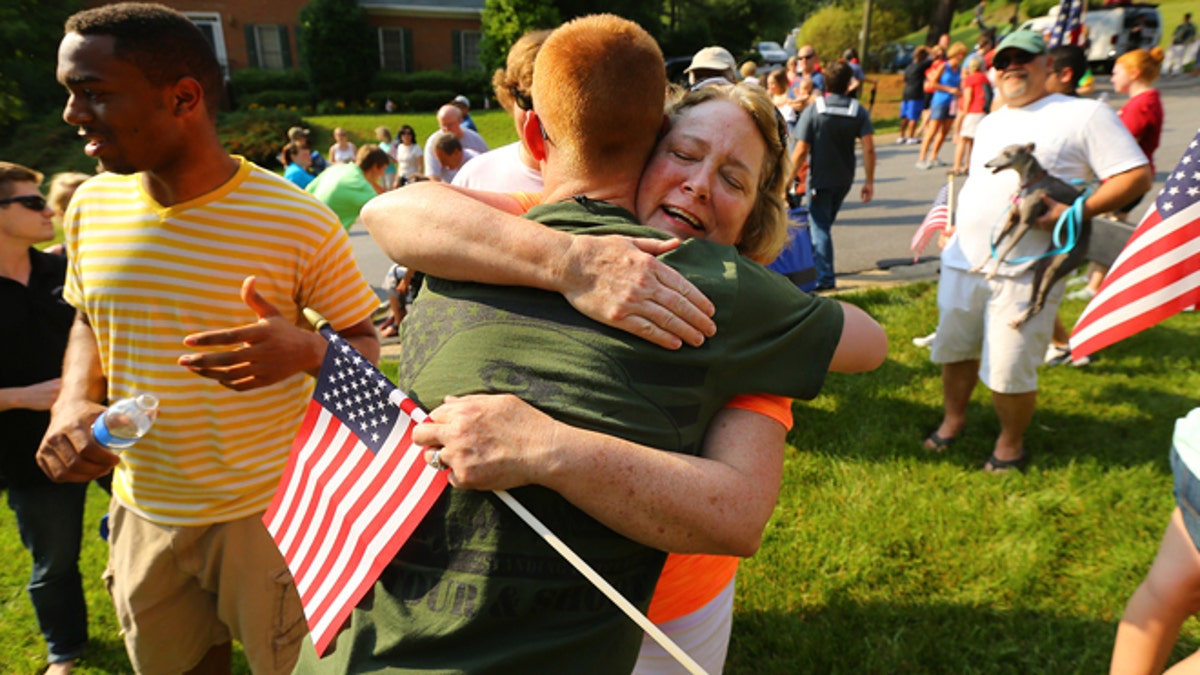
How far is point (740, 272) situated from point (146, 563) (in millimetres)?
2114

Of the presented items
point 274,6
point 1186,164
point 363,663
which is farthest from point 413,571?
point 274,6

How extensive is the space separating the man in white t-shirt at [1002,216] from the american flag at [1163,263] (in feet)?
4.08

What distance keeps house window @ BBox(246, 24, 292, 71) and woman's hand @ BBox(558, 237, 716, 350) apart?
37.0 m

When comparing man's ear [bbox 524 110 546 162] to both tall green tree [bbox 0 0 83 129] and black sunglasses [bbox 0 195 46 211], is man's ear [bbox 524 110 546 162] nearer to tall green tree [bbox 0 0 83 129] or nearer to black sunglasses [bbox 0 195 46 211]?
black sunglasses [bbox 0 195 46 211]

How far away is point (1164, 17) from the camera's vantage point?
1348 inches

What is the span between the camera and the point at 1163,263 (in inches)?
108

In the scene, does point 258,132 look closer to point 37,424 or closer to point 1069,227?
point 37,424

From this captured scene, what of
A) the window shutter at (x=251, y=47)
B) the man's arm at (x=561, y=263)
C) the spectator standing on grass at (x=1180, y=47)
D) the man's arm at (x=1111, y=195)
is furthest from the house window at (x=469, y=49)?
the man's arm at (x=561, y=263)

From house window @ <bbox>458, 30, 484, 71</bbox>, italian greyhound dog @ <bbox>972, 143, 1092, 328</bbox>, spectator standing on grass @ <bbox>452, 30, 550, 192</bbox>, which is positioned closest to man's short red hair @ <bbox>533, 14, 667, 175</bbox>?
spectator standing on grass @ <bbox>452, 30, 550, 192</bbox>

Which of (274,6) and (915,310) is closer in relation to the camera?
(915,310)

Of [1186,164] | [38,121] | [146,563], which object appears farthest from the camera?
[38,121]

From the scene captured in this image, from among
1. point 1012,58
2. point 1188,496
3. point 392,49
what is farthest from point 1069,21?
point 392,49

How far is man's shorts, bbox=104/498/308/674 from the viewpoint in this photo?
7.64ft

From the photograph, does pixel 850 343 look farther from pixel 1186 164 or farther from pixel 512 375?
pixel 1186 164
